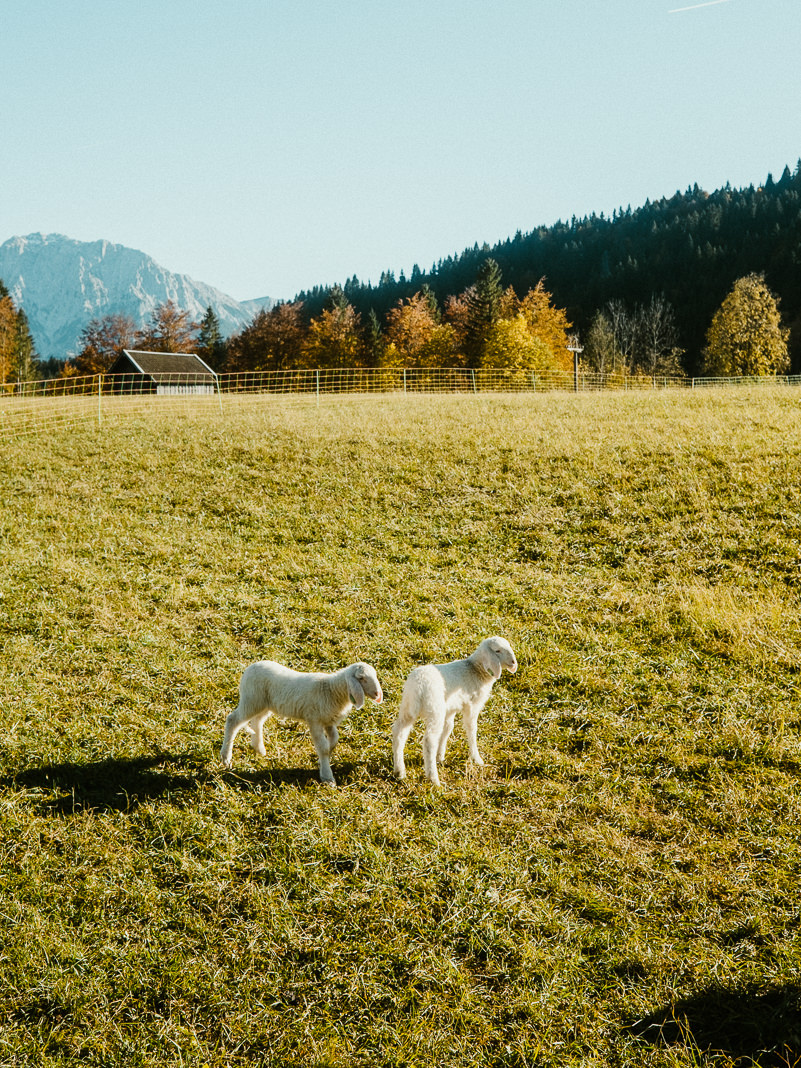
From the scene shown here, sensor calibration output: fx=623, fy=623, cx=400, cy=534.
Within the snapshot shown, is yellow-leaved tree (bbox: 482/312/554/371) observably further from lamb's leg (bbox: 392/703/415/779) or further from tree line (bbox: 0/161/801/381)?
lamb's leg (bbox: 392/703/415/779)

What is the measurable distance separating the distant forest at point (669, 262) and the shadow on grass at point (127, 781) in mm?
84707

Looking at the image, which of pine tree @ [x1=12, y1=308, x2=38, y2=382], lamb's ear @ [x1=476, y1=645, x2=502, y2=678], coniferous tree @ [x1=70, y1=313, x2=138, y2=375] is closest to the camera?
lamb's ear @ [x1=476, y1=645, x2=502, y2=678]

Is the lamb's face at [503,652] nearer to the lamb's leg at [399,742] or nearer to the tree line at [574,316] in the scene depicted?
the lamb's leg at [399,742]

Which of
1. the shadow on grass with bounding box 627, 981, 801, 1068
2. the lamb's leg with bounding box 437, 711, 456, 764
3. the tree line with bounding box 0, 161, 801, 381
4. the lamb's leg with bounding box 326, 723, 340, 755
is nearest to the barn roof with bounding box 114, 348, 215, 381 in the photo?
the tree line with bounding box 0, 161, 801, 381

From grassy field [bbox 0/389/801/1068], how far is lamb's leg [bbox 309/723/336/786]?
131 mm

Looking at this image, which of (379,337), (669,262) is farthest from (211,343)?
(669,262)

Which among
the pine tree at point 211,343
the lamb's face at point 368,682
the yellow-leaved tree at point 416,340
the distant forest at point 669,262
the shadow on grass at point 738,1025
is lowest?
the shadow on grass at point 738,1025

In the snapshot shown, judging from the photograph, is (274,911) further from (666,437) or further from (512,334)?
(512,334)

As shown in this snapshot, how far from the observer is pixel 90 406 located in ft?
80.0

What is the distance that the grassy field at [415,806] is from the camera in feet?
10.5

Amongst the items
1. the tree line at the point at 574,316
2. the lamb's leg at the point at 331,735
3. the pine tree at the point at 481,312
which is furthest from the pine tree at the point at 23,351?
the lamb's leg at the point at 331,735

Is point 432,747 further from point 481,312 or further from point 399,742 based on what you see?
point 481,312

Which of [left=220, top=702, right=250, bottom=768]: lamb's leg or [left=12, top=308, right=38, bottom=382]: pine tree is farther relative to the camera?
[left=12, top=308, right=38, bottom=382]: pine tree

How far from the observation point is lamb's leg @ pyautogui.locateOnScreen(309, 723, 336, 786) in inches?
196
